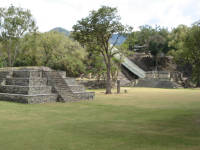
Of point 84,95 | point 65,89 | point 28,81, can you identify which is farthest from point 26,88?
point 84,95

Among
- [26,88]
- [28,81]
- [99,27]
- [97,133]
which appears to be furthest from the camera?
[99,27]

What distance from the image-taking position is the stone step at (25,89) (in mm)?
13578

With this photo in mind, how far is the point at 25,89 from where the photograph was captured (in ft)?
44.8

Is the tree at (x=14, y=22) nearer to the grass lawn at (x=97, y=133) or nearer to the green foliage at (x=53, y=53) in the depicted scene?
the green foliage at (x=53, y=53)

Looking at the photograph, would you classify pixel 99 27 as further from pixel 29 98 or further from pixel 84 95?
pixel 29 98

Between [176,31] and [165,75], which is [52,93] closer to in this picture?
[165,75]

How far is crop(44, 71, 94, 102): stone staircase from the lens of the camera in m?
14.3

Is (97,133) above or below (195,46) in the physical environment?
below

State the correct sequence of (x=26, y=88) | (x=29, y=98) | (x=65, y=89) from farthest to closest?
(x=65, y=89), (x=26, y=88), (x=29, y=98)

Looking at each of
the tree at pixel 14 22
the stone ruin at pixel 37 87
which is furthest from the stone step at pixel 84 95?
the tree at pixel 14 22

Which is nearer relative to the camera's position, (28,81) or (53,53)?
(28,81)

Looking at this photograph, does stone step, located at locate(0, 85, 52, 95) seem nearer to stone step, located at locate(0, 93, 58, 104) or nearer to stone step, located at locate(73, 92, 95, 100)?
stone step, located at locate(0, 93, 58, 104)

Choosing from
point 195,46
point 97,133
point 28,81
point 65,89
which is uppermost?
point 195,46

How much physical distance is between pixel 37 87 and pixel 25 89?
0.70m
